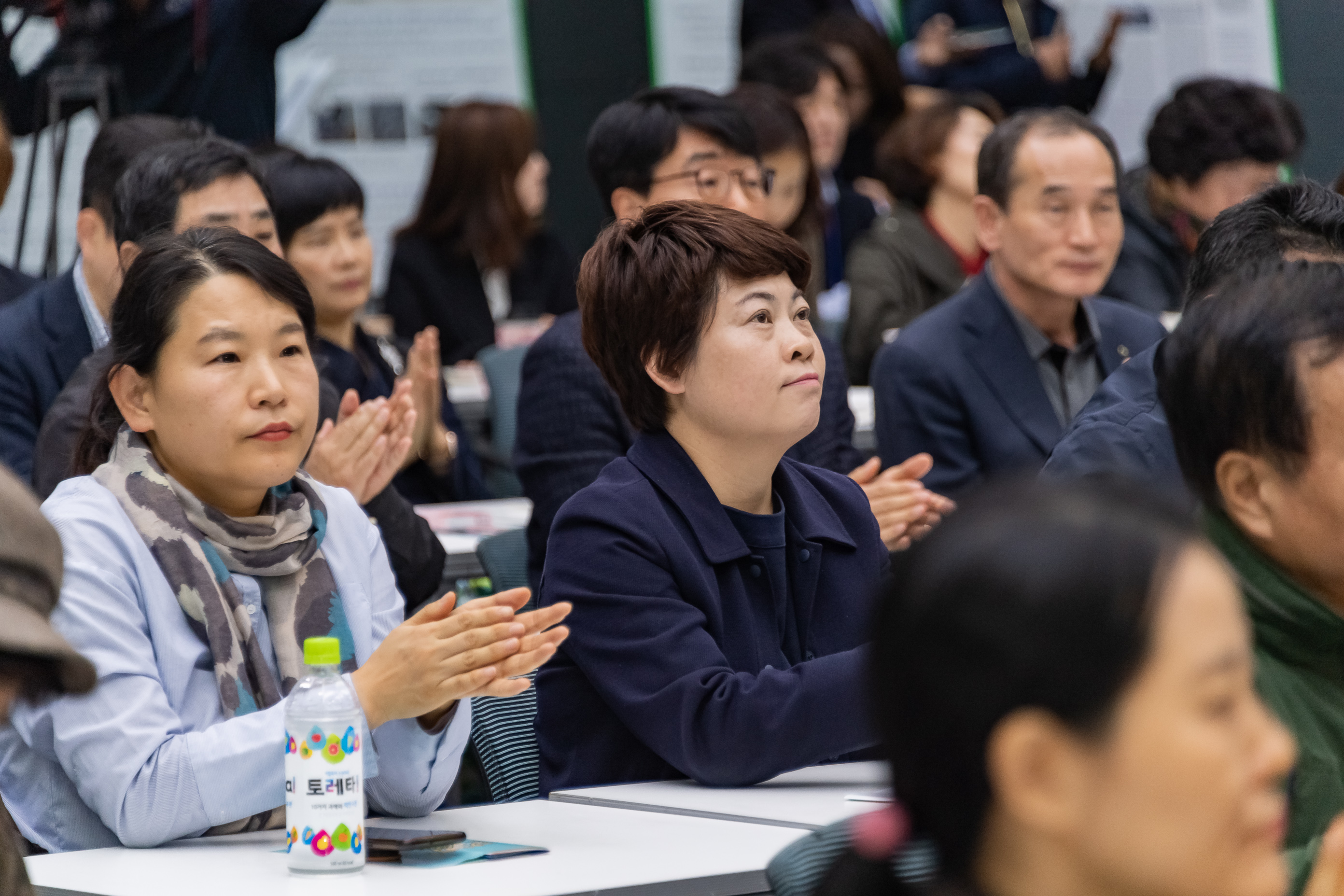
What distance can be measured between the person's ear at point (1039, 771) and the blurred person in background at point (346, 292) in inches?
119

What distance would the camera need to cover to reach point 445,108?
233 inches

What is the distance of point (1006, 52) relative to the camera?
671 centimetres

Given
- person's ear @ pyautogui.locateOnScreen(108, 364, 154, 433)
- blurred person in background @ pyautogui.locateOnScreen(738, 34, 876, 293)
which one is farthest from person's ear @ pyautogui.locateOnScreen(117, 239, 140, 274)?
blurred person in background @ pyautogui.locateOnScreen(738, 34, 876, 293)

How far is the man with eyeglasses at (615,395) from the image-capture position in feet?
9.41

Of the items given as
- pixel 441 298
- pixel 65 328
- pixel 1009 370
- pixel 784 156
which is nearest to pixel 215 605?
pixel 65 328

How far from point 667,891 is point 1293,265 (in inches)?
34.2

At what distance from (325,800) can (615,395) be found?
1573mm

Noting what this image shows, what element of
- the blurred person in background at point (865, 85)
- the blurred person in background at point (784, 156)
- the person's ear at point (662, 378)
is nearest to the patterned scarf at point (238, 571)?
the person's ear at point (662, 378)

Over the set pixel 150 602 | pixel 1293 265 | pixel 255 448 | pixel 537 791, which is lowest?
pixel 537 791

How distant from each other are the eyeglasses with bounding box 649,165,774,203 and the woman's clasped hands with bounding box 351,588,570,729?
1833 mm

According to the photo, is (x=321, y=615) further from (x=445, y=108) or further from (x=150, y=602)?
(x=445, y=108)

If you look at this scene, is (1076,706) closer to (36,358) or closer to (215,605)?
(215,605)

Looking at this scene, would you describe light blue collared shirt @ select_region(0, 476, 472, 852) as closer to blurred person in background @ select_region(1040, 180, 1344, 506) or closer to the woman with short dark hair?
the woman with short dark hair

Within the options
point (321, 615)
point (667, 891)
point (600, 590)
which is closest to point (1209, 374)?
point (667, 891)
